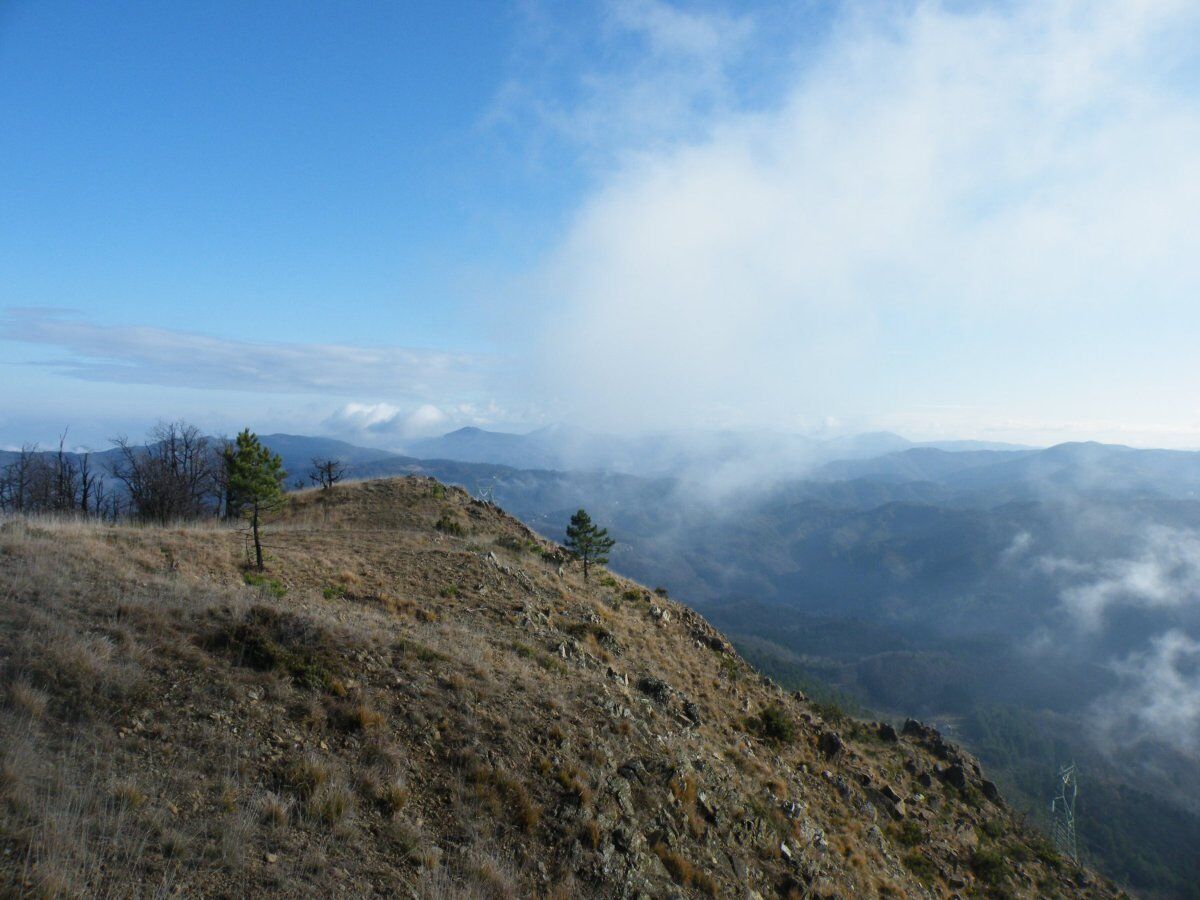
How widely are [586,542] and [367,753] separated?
27.5m

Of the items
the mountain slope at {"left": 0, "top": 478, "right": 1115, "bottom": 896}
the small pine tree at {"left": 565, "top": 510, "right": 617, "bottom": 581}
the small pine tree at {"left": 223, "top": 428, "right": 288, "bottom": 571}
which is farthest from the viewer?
the small pine tree at {"left": 565, "top": 510, "right": 617, "bottom": 581}

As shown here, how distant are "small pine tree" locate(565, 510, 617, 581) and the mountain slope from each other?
12.4m

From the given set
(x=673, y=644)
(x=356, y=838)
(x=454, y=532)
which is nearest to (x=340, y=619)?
(x=356, y=838)

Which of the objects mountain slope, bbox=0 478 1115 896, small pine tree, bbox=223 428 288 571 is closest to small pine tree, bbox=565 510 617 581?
mountain slope, bbox=0 478 1115 896

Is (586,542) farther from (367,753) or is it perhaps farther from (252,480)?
(367,753)

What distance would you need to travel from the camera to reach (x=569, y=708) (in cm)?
1436

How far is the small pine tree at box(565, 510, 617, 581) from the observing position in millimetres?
37469

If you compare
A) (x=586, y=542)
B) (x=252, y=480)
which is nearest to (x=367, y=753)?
(x=252, y=480)

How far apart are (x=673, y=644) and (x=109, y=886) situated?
25988 mm

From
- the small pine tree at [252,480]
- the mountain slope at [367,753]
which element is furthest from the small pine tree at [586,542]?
the small pine tree at [252,480]

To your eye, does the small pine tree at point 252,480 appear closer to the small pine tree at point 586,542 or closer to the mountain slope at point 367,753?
the mountain slope at point 367,753

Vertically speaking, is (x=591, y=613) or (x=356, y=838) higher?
(x=356, y=838)

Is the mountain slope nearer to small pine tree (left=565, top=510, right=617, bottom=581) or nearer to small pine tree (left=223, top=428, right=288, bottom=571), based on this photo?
small pine tree (left=223, top=428, right=288, bottom=571)

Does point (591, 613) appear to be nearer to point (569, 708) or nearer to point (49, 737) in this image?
point (569, 708)
